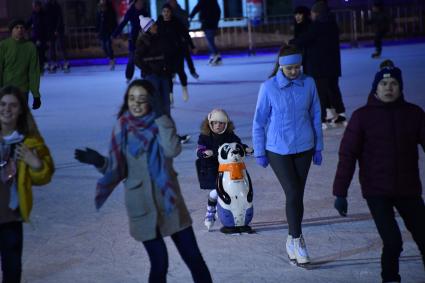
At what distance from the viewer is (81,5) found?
34.6 m

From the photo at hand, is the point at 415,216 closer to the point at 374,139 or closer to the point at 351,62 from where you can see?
the point at 374,139

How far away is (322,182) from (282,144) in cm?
283

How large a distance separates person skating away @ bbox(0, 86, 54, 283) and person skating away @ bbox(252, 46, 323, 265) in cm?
194

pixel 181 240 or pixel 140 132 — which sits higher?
pixel 140 132

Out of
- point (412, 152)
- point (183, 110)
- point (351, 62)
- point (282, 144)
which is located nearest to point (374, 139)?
point (412, 152)

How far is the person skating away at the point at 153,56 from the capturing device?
11.8m

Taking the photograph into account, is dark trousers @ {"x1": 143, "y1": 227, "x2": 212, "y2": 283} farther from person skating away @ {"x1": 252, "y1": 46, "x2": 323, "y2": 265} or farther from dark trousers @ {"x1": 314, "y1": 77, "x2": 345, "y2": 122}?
dark trousers @ {"x1": 314, "y1": 77, "x2": 345, "y2": 122}

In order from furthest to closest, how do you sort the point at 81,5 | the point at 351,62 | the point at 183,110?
1. the point at 81,5
2. the point at 351,62
3. the point at 183,110

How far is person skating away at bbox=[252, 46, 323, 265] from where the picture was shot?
693 cm

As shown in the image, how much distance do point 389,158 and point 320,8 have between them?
7.16m

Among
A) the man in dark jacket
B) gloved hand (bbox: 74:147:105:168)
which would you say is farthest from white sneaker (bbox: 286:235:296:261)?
the man in dark jacket

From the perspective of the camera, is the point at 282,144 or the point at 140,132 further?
the point at 282,144

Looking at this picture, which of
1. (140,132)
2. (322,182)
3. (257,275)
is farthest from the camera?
(322,182)

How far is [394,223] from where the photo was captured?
5898mm
